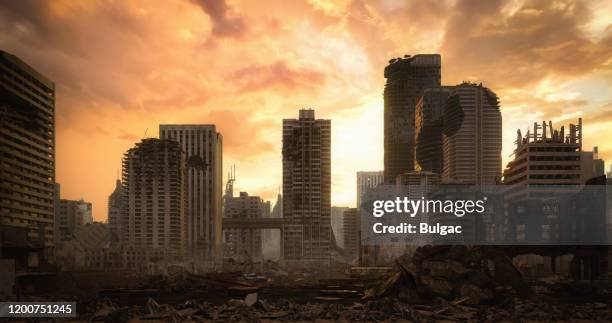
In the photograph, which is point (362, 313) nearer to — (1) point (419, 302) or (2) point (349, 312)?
(2) point (349, 312)

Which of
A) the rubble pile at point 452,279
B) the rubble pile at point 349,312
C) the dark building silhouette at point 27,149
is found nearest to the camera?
the rubble pile at point 349,312

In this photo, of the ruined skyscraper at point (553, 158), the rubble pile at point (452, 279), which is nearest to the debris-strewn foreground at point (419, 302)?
the rubble pile at point (452, 279)

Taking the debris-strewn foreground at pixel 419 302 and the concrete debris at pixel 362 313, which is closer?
the concrete debris at pixel 362 313

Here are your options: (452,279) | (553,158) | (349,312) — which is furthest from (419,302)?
(553,158)

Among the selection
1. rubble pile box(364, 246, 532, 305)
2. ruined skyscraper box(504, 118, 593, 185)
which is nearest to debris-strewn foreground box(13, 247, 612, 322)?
rubble pile box(364, 246, 532, 305)

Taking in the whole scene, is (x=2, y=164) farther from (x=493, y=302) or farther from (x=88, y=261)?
(x=493, y=302)

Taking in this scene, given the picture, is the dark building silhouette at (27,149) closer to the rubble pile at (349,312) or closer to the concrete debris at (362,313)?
the rubble pile at (349,312)
